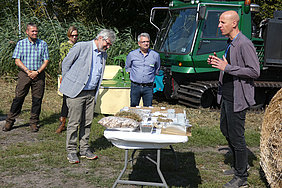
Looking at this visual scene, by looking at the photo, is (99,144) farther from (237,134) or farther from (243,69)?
(243,69)

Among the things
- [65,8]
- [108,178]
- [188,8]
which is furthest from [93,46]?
[65,8]

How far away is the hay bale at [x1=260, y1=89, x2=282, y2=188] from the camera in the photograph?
3.92m

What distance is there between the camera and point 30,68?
651 centimetres

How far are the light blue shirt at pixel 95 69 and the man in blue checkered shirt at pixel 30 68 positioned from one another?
1.87 meters

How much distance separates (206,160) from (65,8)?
1619 centimetres

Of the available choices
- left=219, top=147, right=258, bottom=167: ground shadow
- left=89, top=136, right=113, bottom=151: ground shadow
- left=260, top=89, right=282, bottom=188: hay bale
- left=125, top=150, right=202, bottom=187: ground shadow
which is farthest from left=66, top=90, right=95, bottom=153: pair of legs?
A: left=260, top=89, right=282, bottom=188: hay bale

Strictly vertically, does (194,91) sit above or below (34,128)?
above

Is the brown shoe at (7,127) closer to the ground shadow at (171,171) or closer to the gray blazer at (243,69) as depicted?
the ground shadow at (171,171)

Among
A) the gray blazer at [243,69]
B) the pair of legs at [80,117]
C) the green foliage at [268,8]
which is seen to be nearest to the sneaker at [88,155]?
the pair of legs at [80,117]

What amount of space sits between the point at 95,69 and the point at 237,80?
6.42 ft

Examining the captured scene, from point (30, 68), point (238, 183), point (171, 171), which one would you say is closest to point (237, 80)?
point (238, 183)

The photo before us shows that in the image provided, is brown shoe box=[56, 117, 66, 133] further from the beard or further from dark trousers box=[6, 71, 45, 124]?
the beard

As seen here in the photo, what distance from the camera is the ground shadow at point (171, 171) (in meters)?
4.64

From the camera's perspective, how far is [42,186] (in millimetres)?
4363
